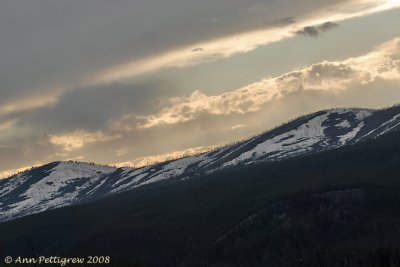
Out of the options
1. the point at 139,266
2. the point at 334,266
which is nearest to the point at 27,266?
the point at 139,266

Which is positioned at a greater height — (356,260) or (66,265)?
(66,265)

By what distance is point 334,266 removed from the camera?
200 metres

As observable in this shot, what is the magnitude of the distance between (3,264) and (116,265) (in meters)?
31.7

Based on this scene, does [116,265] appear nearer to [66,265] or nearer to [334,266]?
[66,265]

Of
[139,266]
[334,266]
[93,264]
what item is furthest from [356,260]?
[93,264]

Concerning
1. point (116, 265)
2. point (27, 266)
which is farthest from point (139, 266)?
point (27, 266)

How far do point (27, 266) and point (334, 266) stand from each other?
83.0m

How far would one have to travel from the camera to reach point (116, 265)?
19825 centimetres

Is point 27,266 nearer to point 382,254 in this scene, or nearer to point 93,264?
point 93,264

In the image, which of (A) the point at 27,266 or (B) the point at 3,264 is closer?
(B) the point at 3,264

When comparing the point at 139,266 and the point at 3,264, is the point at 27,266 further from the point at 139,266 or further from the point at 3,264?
the point at 139,266

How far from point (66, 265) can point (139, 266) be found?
21887 mm

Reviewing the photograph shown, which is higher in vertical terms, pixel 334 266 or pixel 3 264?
pixel 3 264

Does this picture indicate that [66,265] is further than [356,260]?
No
